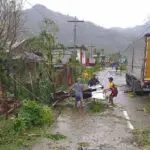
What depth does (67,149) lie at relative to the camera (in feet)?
30.2

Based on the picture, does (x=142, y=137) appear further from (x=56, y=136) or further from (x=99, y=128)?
(x=56, y=136)

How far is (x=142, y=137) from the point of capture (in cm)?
1058

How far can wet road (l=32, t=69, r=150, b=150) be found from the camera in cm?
960

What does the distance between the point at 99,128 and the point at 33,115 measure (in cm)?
238

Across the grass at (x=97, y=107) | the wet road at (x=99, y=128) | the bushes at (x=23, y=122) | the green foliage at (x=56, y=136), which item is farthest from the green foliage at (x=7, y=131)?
the grass at (x=97, y=107)

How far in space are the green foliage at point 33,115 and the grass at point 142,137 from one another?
328 cm

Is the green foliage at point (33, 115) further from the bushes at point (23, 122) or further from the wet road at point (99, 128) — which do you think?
the wet road at point (99, 128)

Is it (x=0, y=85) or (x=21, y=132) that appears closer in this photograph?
(x=21, y=132)

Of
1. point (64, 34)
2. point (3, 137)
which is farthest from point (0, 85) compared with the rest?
point (64, 34)

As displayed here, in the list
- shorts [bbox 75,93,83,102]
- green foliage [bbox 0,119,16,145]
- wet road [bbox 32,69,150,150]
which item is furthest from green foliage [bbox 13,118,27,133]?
shorts [bbox 75,93,83,102]

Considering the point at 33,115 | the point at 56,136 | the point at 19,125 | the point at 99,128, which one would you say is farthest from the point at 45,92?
the point at 56,136

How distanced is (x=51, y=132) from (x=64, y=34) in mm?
107442

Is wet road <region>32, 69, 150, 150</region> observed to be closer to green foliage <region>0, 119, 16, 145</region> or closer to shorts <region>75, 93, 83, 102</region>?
shorts <region>75, 93, 83, 102</region>

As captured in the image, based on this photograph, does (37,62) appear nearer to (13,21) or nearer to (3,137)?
(13,21)
